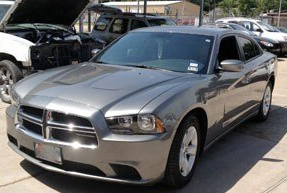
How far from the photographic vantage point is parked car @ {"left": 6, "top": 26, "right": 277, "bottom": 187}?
3.77 m

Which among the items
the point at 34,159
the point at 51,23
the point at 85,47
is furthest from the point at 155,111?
the point at 51,23

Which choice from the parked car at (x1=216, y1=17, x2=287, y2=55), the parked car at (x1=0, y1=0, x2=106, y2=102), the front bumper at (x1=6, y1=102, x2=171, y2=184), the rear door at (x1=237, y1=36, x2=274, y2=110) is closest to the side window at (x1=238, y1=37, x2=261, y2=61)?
the rear door at (x1=237, y1=36, x2=274, y2=110)

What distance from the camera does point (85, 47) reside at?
29.3ft

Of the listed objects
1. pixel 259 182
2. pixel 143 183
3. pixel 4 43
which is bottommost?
pixel 259 182

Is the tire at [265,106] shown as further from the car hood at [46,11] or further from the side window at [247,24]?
the side window at [247,24]

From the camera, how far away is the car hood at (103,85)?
3.94 metres

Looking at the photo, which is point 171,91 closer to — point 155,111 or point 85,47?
point 155,111

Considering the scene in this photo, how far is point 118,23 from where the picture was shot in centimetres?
1380

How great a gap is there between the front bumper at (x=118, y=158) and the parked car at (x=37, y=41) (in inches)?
167

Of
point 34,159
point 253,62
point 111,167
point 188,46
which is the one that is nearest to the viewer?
point 111,167

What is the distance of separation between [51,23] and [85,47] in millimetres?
1790

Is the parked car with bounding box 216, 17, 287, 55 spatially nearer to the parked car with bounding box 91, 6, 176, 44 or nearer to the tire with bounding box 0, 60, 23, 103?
the parked car with bounding box 91, 6, 176, 44

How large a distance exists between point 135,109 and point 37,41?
5240 mm

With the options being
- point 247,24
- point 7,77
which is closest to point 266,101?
point 7,77
